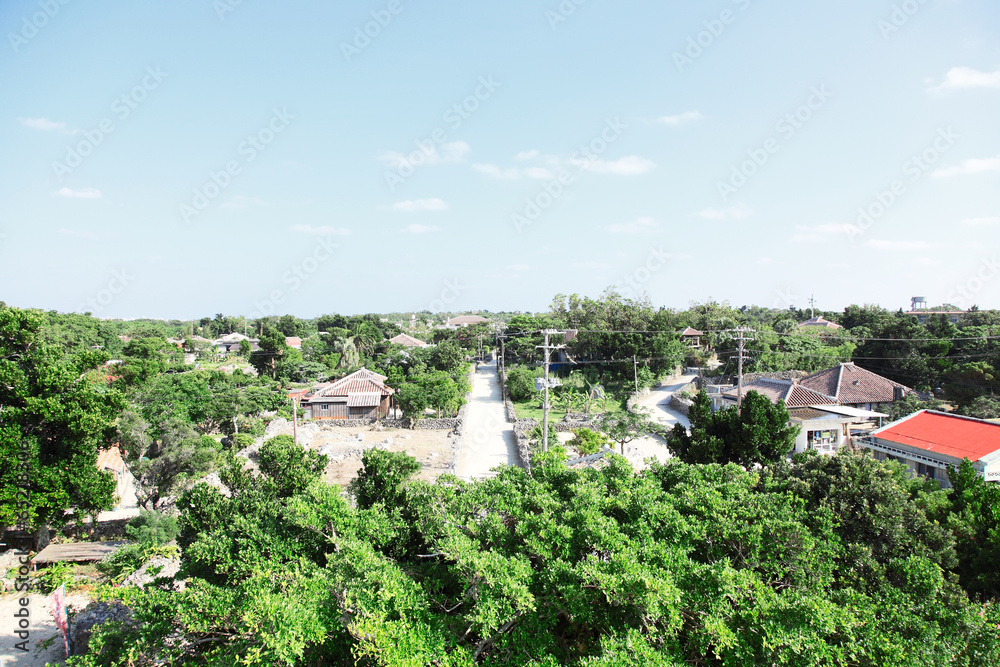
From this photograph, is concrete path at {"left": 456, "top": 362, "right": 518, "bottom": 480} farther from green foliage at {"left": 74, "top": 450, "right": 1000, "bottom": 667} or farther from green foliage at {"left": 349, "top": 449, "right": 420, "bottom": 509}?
green foliage at {"left": 74, "top": 450, "right": 1000, "bottom": 667}

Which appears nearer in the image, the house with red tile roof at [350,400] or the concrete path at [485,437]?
the concrete path at [485,437]

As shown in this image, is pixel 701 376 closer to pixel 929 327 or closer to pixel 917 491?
pixel 929 327

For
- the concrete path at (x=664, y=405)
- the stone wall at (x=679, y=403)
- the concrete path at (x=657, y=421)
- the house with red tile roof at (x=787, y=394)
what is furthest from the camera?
the stone wall at (x=679, y=403)

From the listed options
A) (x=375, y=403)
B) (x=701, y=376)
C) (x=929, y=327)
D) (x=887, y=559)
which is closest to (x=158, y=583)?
(x=887, y=559)

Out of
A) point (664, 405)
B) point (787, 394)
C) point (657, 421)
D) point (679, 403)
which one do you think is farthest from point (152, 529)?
point (664, 405)

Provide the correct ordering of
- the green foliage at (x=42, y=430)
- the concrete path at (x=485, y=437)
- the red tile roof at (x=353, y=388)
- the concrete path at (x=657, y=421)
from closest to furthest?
the green foliage at (x=42, y=430) → the concrete path at (x=485, y=437) → the concrete path at (x=657, y=421) → the red tile roof at (x=353, y=388)

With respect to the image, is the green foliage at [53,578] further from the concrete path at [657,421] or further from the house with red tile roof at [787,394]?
the house with red tile roof at [787,394]

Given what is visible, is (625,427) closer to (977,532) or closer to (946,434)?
(946,434)

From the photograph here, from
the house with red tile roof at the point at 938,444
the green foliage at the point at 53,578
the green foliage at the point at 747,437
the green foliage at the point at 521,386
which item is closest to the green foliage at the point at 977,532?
the house with red tile roof at the point at 938,444
